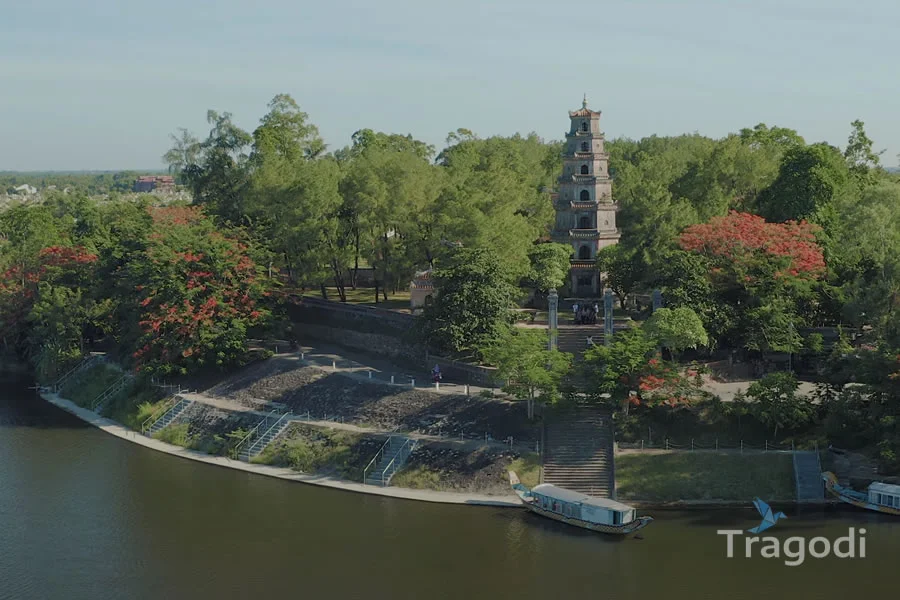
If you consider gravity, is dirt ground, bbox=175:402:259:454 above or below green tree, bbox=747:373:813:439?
below

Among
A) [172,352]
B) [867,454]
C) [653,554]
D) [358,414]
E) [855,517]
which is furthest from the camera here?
[172,352]

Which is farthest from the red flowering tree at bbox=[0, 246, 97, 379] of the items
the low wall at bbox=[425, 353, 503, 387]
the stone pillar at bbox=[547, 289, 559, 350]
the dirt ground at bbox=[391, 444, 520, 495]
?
the stone pillar at bbox=[547, 289, 559, 350]

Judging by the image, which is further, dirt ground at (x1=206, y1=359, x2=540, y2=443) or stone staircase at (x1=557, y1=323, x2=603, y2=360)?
stone staircase at (x1=557, y1=323, x2=603, y2=360)

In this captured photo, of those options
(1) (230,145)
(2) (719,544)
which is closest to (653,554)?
(2) (719,544)

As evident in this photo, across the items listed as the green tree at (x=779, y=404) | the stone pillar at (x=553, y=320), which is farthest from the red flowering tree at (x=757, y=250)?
the stone pillar at (x=553, y=320)

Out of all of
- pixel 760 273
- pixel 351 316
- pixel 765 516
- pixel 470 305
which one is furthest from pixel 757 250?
pixel 351 316

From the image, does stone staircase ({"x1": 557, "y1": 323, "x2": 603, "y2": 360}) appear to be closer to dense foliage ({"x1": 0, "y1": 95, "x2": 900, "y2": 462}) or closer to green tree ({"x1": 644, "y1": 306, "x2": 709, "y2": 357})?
dense foliage ({"x1": 0, "y1": 95, "x2": 900, "y2": 462})

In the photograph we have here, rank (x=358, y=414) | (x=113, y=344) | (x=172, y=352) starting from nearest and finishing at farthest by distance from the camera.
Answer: (x=358, y=414)
(x=172, y=352)
(x=113, y=344)

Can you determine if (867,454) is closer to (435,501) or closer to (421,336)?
(435,501)

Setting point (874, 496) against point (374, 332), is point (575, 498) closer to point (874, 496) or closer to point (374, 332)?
point (874, 496)
